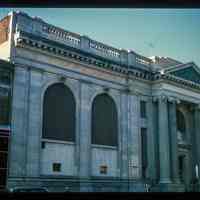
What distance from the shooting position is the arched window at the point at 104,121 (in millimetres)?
28750

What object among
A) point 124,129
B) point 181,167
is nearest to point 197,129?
point 181,167

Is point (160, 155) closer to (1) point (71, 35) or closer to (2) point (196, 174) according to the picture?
(2) point (196, 174)

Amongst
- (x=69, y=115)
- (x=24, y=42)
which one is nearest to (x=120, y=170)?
(x=69, y=115)

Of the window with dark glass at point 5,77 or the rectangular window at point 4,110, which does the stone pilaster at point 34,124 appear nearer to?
the rectangular window at point 4,110

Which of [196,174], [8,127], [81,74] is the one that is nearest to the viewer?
[8,127]

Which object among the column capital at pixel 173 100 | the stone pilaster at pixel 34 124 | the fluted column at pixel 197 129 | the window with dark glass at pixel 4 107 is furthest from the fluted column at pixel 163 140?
the window with dark glass at pixel 4 107

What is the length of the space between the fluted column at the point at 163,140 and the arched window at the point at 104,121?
4871 millimetres

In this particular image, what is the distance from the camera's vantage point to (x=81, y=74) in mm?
28250

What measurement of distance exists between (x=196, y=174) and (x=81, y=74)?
16735mm

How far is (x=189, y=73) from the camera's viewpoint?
36.8 metres

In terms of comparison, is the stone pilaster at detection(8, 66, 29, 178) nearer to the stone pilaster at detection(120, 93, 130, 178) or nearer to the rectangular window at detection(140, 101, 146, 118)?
the stone pilaster at detection(120, 93, 130, 178)

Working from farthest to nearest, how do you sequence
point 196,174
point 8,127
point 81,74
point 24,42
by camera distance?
point 196,174
point 81,74
point 24,42
point 8,127

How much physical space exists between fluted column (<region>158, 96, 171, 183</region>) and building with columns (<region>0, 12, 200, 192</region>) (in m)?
0.09

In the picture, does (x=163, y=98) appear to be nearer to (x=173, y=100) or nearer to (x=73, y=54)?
(x=173, y=100)
